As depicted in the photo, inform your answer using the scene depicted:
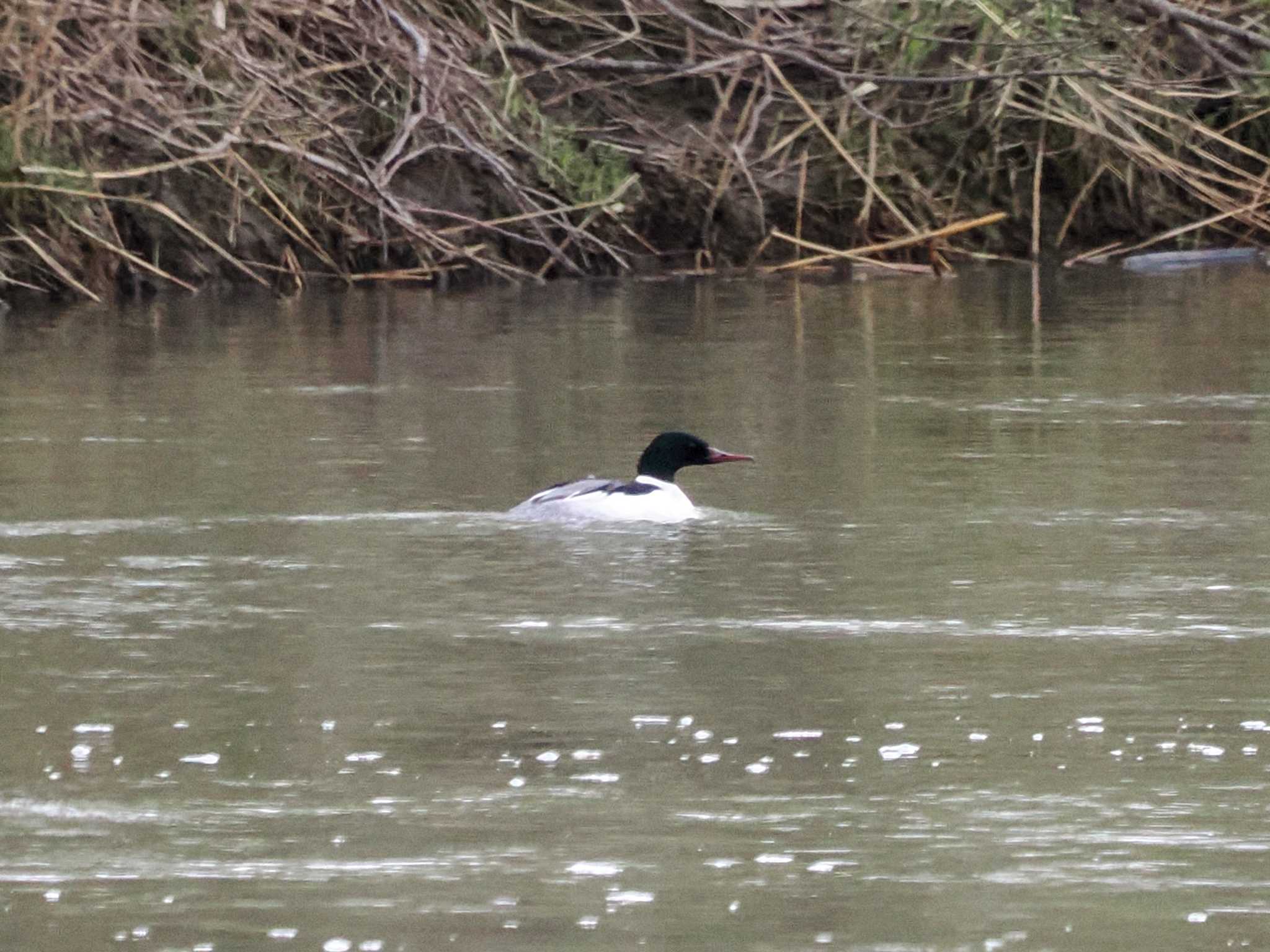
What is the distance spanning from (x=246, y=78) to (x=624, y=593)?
1036cm

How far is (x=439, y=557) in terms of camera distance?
836cm

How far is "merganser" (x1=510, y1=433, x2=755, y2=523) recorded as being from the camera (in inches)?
353

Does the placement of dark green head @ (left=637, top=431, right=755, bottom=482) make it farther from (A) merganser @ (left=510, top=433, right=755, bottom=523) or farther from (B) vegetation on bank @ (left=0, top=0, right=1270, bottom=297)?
(B) vegetation on bank @ (left=0, top=0, right=1270, bottom=297)

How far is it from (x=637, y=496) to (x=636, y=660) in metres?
2.34

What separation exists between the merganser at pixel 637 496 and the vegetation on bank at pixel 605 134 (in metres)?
7.57

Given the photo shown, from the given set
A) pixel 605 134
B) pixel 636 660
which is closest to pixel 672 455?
pixel 636 660

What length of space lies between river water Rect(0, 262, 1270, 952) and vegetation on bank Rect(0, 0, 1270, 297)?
12.8 ft

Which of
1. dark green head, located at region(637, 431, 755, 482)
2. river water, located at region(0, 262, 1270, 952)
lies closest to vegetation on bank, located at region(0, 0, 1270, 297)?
river water, located at region(0, 262, 1270, 952)

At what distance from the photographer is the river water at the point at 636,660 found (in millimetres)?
4793

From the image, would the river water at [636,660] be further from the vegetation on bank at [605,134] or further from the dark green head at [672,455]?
the vegetation on bank at [605,134]

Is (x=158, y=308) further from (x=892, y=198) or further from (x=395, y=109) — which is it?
(x=892, y=198)

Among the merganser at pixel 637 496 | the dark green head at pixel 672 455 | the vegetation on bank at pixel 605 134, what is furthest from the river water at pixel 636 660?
the vegetation on bank at pixel 605 134

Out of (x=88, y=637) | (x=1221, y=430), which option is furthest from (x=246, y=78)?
(x=88, y=637)

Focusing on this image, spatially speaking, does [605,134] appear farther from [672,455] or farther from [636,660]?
[636,660]
